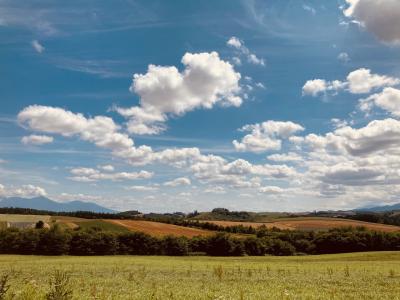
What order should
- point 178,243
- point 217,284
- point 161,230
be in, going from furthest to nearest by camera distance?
point 161,230, point 178,243, point 217,284

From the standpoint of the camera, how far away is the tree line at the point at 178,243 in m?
105

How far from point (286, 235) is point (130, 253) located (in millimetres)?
48777

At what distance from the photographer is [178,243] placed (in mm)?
109812

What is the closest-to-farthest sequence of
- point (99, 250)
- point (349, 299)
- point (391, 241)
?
point (349, 299), point (99, 250), point (391, 241)

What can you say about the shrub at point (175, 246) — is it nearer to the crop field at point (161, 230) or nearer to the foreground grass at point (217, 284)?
the crop field at point (161, 230)

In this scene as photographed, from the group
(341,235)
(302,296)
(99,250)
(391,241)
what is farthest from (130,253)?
(302,296)

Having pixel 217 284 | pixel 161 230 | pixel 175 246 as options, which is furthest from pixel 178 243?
pixel 217 284

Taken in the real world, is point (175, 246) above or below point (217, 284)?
below

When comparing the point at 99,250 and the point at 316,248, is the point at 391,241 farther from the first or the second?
the point at 99,250

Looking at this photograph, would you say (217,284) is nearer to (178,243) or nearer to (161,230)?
(178,243)

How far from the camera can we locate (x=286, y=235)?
12750cm

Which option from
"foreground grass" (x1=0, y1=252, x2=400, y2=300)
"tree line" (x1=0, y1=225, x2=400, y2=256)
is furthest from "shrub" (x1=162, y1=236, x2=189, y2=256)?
"foreground grass" (x1=0, y1=252, x2=400, y2=300)

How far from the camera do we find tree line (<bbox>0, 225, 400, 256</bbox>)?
105 m

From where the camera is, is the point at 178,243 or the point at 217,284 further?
the point at 178,243
